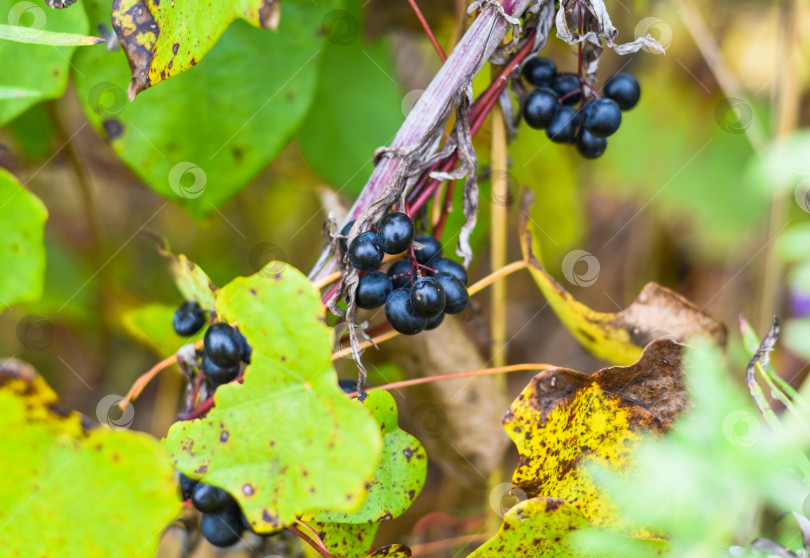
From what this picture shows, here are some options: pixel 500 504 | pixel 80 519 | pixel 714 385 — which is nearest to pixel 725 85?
pixel 500 504

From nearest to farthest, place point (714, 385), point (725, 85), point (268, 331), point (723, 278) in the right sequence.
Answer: point (714, 385), point (268, 331), point (725, 85), point (723, 278)

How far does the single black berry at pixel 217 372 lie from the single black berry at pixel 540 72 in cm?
49

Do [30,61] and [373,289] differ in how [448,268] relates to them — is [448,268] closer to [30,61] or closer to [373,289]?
[373,289]

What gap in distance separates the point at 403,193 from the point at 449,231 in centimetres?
42

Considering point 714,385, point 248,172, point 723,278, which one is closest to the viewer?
point 714,385

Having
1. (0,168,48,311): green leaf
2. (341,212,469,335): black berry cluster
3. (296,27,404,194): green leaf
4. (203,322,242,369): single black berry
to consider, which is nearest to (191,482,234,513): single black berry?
(203,322,242,369): single black berry

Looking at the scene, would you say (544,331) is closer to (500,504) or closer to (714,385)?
(500,504)

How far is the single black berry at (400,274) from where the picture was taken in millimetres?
688

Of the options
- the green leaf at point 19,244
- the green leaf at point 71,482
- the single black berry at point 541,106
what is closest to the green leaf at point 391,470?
the green leaf at point 71,482

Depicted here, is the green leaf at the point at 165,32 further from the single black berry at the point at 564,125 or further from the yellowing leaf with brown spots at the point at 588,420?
the yellowing leaf with brown spots at the point at 588,420

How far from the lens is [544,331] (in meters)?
2.04

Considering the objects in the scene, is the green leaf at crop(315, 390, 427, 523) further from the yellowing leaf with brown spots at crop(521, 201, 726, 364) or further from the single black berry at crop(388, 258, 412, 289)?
the yellowing leaf with brown spots at crop(521, 201, 726, 364)

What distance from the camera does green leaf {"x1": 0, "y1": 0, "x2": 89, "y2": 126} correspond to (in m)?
0.82

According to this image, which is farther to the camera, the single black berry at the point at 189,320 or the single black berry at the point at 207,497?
the single black berry at the point at 189,320
